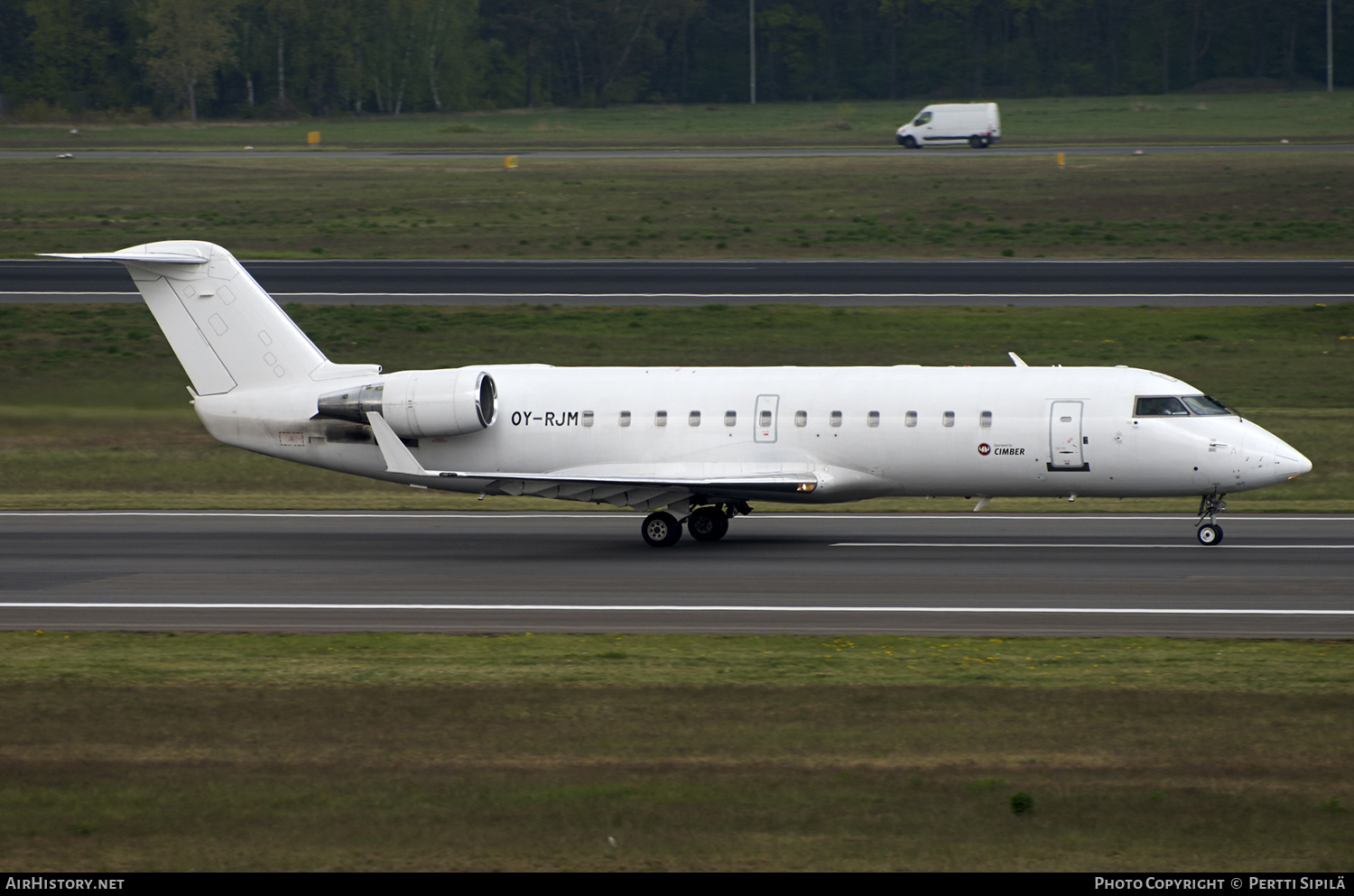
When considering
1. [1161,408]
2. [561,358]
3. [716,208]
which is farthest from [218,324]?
[716,208]

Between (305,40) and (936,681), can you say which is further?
(305,40)

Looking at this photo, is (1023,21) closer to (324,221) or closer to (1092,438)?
(324,221)

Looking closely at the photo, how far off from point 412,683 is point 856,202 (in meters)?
60.5

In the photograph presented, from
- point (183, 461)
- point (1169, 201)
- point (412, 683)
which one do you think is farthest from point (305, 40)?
point (412, 683)

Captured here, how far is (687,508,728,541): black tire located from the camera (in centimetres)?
3033

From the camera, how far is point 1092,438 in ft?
92.2

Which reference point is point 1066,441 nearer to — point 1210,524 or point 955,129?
point 1210,524

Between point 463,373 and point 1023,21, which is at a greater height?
point 1023,21

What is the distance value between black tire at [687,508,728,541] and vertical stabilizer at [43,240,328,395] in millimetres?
8281

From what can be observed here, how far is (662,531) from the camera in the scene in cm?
2972

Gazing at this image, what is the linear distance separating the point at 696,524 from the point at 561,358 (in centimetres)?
1871

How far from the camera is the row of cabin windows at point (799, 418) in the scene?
28.5 metres

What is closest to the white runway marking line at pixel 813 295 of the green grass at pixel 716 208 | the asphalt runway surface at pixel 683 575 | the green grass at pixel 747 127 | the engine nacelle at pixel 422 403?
the green grass at pixel 716 208
